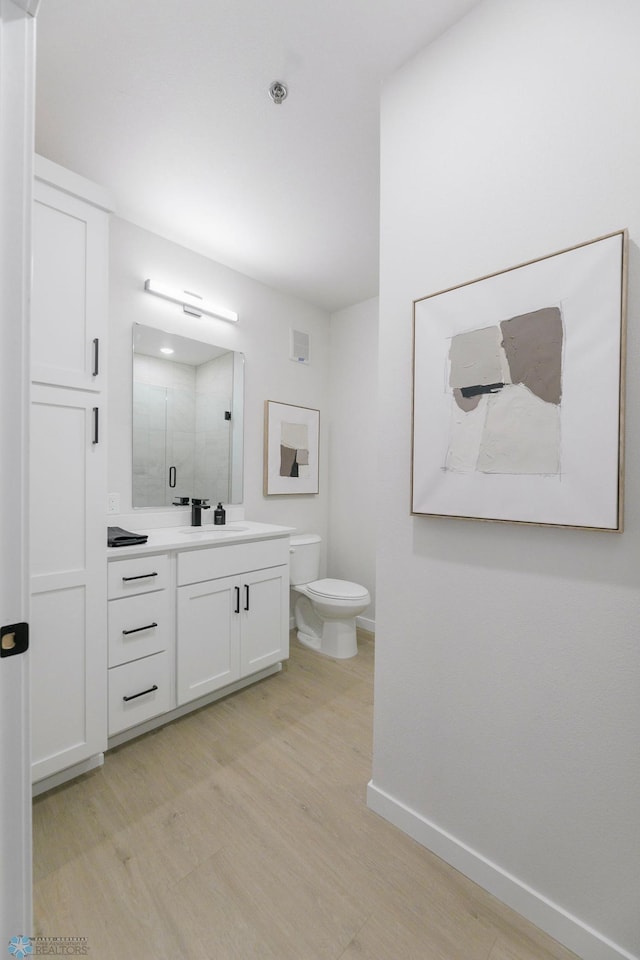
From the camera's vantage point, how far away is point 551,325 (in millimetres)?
1109

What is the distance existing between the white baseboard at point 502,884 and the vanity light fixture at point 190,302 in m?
2.67

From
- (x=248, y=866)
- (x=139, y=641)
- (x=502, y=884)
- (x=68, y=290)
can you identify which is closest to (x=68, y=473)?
(x=68, y=290)

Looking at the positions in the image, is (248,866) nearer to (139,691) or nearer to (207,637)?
(139,691)

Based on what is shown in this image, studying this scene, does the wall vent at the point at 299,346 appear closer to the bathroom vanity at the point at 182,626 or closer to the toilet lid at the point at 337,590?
the bathroom vanity at the point at 182,626

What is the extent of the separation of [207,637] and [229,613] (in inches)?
6.5

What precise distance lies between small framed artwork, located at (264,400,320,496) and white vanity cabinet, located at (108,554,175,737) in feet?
4.28

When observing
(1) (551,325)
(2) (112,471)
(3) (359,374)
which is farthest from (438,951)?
(3) (359,374)

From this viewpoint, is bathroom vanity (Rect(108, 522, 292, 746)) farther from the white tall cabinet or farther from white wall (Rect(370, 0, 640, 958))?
white wall (Rect(370, 0, 640, 958))

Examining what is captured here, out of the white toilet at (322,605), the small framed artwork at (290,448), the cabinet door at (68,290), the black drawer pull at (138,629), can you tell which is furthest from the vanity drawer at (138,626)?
the small framed artwork at (290,448)

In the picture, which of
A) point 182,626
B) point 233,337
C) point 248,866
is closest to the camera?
point 248,866

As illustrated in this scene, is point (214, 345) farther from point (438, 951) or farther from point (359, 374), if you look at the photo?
point (438, 951)

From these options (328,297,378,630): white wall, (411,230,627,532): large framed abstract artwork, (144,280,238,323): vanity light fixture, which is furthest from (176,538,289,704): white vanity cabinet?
(144,280,238,323): vanity light fixture

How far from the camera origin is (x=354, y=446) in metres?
3.50

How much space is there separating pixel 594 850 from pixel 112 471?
244 centimetres
